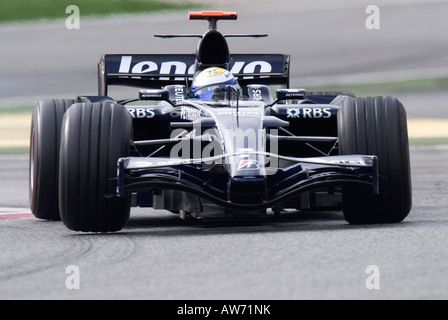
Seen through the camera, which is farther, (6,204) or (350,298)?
(6,204)

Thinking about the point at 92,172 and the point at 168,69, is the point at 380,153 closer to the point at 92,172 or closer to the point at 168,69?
the point at 92,172

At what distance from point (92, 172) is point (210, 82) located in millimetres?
2763

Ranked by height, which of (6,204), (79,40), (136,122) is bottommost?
(6,204)

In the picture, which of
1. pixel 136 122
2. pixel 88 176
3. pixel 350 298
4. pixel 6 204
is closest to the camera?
pixel 350 298

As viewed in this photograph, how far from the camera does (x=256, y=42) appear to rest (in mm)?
24047

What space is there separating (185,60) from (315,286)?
669 centimetres

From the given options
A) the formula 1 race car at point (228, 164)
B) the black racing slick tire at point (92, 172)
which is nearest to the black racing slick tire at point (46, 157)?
the formula 1 race car at point (228, 164)

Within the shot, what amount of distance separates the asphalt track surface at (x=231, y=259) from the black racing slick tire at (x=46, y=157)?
0.86 ft

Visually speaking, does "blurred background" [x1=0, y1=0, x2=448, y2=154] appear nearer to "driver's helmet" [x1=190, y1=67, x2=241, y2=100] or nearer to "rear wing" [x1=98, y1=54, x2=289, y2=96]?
"rear wing" [x1=98, y1=54, x2=289, y2=96]

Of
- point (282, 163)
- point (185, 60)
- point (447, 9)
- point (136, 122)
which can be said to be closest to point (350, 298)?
Answer: point (282, 163)

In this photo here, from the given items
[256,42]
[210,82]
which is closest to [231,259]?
[210,82]

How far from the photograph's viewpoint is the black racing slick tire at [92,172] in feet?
25.4

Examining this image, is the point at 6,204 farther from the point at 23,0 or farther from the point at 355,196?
the point at 23,0

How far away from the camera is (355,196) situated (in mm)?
8102
